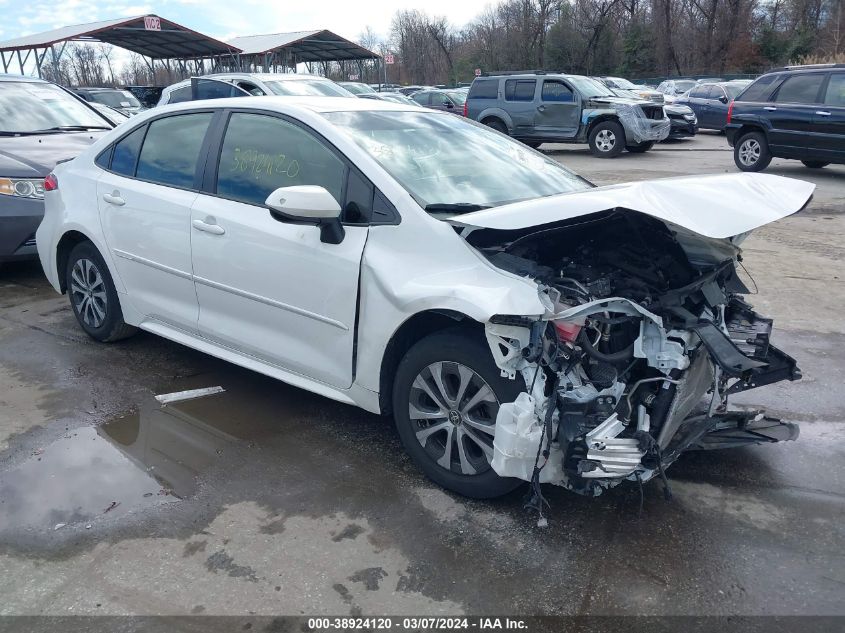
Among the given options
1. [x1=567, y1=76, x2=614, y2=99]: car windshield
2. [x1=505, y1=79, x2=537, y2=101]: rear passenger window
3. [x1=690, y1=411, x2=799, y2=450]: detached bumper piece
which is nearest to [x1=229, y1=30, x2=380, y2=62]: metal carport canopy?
[x1=505, y1=79, x2=537, y2=101]: rear passenger window

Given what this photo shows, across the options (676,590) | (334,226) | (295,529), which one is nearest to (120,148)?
(334,226)

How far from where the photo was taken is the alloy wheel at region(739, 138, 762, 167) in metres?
13.5

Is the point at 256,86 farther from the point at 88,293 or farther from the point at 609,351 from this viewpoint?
the point at 609,351

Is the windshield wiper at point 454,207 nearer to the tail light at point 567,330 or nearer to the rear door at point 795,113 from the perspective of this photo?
the tail light at point 567,330

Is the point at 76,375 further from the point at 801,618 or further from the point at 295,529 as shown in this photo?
the point at 801,618

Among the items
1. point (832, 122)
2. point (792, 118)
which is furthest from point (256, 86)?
point (832, 122)

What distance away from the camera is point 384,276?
3.34 metres

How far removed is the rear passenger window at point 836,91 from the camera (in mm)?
12172

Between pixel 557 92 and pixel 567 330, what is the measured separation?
Result: 1633cm

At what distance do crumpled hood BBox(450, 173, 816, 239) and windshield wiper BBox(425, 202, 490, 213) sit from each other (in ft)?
0.49

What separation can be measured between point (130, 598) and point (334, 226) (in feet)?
5.90

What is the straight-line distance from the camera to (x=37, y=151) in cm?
720

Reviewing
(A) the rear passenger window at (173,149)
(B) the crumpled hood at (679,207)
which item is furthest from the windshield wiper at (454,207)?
(A) the rear passenger window at (173,149)

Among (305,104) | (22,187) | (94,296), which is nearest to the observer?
(305,104)
